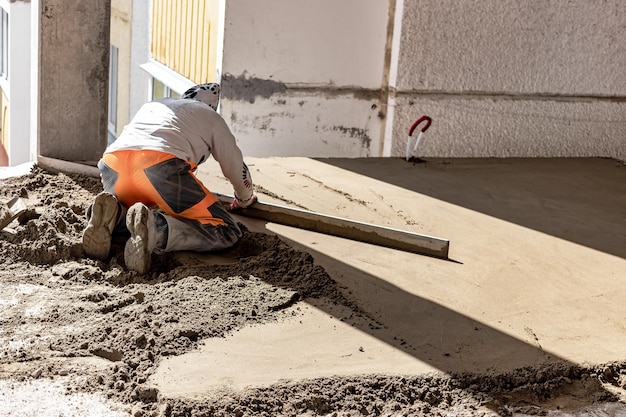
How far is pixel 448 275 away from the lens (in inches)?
189

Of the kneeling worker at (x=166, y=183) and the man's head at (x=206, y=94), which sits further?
the man's head at (x=206, y=94)

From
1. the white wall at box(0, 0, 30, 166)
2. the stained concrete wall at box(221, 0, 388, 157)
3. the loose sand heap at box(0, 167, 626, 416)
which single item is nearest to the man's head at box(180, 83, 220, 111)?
the loose sand heap at box(0, 167, 626, 416)

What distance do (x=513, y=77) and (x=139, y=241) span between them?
5029mm

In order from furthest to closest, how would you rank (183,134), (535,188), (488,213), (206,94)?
(535,188)
(488,213)
(206,94)
(183,134)

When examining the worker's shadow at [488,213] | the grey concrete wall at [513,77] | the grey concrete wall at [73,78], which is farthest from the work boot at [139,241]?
the grey concrete wall at [513,77]

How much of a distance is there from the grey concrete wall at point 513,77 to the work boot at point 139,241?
3991 millimetres

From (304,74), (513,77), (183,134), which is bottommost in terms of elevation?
(183,134)

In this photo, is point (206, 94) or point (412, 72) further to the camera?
point (412, 72)

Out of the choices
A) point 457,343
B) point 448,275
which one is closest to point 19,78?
point 448,275

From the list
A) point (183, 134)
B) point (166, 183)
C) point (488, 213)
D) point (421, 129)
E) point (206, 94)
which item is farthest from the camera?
point (421, 129)

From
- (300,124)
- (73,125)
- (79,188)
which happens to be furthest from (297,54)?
(79,188)

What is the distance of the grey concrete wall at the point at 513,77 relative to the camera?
7.78 m

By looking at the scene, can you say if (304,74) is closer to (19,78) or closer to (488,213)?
(488,213)

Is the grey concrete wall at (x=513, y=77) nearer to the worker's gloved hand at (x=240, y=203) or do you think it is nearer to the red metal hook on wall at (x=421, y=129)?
the red metal hook on wall at (x=421, y=129)
